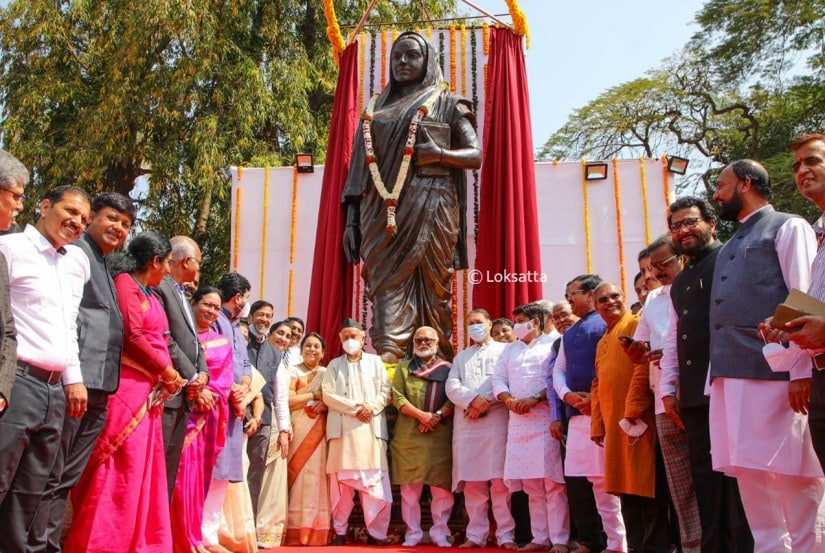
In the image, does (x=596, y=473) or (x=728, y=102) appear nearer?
(x=596, y=473)

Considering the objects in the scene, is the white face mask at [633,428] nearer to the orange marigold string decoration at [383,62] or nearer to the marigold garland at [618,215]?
the marigold garland at [618,215]

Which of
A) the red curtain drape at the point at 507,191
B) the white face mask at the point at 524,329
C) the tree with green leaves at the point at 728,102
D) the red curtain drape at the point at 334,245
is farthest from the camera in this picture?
the tree with green leaves at the point at 728,102

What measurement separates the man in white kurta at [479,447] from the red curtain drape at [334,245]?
2204 mm

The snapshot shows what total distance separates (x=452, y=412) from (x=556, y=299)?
2.95 metres

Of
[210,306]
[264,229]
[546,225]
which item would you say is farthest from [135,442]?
[546,225]

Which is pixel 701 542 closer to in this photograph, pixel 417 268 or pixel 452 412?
pixel 452 412

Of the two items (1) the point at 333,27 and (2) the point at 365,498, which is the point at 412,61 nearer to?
(1) the point at 333,27

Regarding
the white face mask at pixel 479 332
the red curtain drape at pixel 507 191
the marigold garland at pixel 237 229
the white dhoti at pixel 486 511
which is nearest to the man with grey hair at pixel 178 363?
the white dhoti at pixel 486 511

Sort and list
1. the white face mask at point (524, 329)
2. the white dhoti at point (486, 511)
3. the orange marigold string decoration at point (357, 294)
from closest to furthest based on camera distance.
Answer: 1. the white dhoti at point (486, 511)
2. the white face mask at point (524, 329)
3. the orange marigold string decoration at point (357, 294)

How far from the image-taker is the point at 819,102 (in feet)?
47.5

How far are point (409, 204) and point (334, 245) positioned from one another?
1683mm

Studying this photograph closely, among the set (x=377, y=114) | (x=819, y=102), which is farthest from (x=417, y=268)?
(x=819, y=102)

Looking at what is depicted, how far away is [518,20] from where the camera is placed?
304 inches

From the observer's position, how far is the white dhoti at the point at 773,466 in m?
2.78
